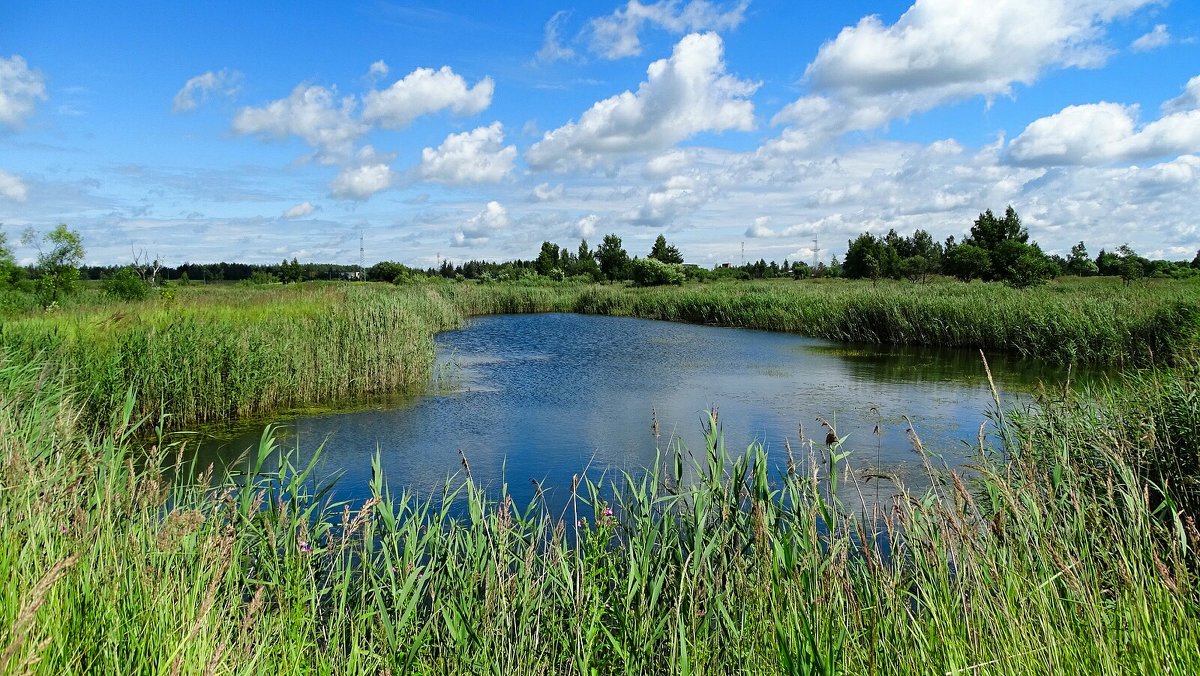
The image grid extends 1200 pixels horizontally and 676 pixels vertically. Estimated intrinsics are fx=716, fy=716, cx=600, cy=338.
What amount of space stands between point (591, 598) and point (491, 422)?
21.0 feet

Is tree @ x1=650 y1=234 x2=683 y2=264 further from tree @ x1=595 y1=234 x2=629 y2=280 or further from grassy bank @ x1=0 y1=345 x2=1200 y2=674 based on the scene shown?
grassy bank @ x1=0 y1=345 x2=1200 y2=674

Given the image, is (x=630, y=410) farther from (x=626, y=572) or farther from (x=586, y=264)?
(x=586, y=264)

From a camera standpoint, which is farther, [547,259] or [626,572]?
[547,259]

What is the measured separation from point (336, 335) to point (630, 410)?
4.78 meters

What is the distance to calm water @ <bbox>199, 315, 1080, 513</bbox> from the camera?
725 cm

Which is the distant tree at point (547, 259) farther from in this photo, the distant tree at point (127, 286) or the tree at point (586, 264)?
the distant tree at point (127, 286)

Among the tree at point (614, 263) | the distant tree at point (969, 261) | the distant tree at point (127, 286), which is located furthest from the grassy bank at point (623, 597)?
the tree at point (614, 263)

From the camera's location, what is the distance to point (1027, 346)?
15359 mm

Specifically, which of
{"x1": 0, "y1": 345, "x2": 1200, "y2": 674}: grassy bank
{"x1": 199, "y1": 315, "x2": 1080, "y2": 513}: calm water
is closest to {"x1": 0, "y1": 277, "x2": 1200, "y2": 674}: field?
{"x1": 0, "y1": 345, "x2": 1200, "y2": 674}: grassy bank

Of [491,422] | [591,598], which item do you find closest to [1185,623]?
[591,598]


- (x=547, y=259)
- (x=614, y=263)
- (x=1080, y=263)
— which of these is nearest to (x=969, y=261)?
(x=1080, y=263)

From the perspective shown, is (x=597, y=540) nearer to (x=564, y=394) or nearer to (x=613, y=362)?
(x=564, y=394)

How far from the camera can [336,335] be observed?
11.2 meters

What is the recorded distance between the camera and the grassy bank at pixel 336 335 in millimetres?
8055
